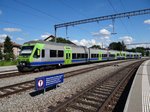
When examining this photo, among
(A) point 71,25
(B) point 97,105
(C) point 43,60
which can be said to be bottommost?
(B) point 97,105

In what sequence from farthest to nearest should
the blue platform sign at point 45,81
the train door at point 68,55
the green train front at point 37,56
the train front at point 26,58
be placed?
the train door at point 68,55
the green train front at point 37,56
the train front at point 26,58
the blue platform sign at point 45,81

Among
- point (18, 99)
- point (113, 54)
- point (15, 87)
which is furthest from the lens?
point (113, 54)

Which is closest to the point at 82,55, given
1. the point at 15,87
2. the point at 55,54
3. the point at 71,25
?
the point at 71,25

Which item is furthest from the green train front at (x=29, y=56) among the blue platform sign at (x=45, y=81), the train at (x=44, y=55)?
the blue platform sign at (x=45, y=81)

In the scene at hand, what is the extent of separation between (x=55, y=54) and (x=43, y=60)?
8.66 feet

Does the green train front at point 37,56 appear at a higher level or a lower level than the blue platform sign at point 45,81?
higher

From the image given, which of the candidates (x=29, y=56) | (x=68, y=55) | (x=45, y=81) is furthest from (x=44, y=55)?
(x=45, y=81)

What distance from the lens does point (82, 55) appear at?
2942cm

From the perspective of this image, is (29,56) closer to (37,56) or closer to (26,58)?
(26,58)

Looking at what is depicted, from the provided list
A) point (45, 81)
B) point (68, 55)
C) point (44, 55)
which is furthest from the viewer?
point (68, 55)

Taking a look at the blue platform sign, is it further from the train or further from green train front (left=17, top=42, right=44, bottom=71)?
the train

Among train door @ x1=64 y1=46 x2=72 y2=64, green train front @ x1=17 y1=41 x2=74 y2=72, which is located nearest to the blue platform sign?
green train front @ x1=17 y1=41 x2=74 y2=72

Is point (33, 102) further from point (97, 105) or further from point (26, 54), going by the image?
point (26, 54)

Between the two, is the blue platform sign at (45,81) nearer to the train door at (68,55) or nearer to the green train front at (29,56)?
the green train front at (29,56)
